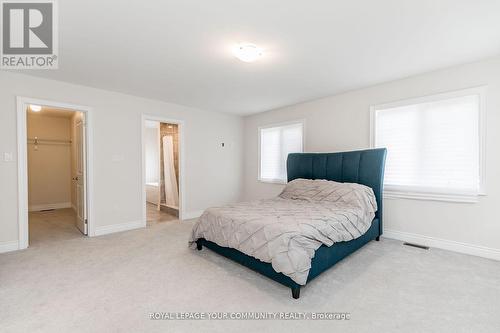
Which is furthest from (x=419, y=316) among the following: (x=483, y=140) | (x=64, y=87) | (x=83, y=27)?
(x=64, y=87)

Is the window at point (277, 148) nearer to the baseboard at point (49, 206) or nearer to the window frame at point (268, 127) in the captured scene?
the window frame at point (268, 127)

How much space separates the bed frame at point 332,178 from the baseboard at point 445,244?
284mm

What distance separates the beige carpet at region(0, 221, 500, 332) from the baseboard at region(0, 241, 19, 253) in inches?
7.3

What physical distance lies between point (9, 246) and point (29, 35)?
2.79 metres

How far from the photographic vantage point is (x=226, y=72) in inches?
129

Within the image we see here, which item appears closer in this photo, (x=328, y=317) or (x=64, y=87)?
(x=328, y=317)

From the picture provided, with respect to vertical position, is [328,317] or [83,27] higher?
[83,27]

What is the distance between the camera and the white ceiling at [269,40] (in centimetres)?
195

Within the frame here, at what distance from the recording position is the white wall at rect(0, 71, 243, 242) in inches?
127

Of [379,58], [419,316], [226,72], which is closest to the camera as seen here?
[419,316]

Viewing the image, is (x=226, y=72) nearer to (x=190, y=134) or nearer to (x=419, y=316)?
(x=190, y=134)

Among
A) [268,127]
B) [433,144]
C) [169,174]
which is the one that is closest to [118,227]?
[169,174]

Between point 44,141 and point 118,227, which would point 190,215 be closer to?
point 118,227

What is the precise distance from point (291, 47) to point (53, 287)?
11.3 feet
